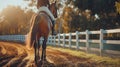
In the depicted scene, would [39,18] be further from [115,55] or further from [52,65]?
[115,55]

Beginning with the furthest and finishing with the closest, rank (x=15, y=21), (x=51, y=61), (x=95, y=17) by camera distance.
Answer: (x=15, y=21), (x=95, y=17), (x=51, y=61)

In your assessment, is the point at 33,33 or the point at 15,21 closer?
the point at 33,33

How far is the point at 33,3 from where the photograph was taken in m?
58.1

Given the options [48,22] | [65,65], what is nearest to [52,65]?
[65,65]

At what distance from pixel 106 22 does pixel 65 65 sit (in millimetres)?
23493

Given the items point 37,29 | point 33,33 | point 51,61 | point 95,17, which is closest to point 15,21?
point 95,17

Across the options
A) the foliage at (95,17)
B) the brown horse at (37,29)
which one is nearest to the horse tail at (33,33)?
the brown horse at (37,29)

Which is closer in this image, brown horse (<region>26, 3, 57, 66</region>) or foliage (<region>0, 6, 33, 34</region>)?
brown horse (<region>26, 3, 57, 66</region>)

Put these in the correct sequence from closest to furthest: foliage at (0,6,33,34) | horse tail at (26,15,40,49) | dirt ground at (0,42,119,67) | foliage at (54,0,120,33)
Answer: dirt ground at (0,42,119,67)
horse tail at (26,15,40,49)
foliage at (54,0,120,33)
foliage at (0,6,33,34)

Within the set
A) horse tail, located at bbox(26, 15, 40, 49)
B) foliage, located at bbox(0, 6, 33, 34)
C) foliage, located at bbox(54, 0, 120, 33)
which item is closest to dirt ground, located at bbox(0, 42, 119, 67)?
horse tail, located at bbox(26, 15, 40, 49)

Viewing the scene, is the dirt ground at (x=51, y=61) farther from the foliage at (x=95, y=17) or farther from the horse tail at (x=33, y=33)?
the foliage at (x=95, y=17)

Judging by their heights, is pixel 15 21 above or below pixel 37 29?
above

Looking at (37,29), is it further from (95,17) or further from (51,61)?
(95,17)

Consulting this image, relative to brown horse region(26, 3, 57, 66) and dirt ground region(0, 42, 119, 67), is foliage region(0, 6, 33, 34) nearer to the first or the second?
dirt ground region(0, 42, 119, 67)
